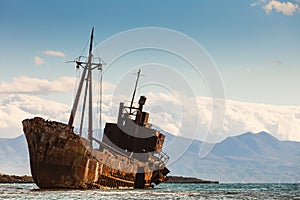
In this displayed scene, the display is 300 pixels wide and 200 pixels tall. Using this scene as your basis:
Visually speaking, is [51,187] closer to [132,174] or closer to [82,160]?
[82,160]

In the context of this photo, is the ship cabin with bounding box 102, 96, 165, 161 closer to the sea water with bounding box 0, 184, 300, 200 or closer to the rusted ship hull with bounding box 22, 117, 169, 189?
the sea water with bounding box 0, 184, 300, 200

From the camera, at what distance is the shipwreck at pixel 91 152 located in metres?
47.0

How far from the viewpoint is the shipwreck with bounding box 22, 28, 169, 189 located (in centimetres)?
4697

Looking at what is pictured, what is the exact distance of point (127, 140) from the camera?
67.4 metres

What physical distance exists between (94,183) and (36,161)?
6.62 m

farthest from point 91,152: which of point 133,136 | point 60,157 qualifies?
point 133,136

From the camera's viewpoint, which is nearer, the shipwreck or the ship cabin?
the shipwreck

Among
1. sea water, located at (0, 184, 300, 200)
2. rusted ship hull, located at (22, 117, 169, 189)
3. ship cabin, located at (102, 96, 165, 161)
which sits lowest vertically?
sea water, located at (0, 184, 300, 200)

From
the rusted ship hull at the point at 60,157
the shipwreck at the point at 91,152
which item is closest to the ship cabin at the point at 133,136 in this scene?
the shipwreck at the point at 91,152

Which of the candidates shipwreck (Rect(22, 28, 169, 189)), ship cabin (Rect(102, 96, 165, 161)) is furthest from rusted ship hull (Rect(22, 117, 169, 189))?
ship cabin (Rect(102, 96, 165, 161))

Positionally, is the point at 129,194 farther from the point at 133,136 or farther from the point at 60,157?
the point at 133,136

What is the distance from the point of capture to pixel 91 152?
164ft

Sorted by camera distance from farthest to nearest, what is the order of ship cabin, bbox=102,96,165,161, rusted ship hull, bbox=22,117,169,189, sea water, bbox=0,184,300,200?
1. ship cabin, bbox=102,96,165,161
2. rusted ship hull, bbox=22,117,169,189
3. sea water, bbox=0,184,300,200

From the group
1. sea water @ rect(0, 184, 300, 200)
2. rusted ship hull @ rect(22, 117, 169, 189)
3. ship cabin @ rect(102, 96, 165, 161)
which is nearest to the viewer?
sea water @ rect(0, 184, 300, 200)
